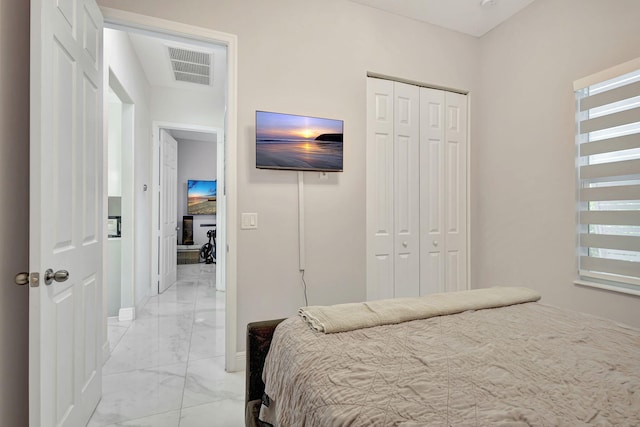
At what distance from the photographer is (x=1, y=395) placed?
1263mm

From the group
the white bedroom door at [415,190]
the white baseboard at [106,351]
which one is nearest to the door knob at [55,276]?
the white baseboard at [106,351]

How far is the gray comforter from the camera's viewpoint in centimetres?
76

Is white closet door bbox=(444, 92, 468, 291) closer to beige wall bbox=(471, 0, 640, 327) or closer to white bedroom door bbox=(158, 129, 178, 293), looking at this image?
beige wall bbox=(471, 0, 640, 327)

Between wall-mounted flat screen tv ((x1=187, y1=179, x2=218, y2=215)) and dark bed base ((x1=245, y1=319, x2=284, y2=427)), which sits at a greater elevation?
wall-mounted flat screen tv ((x1=187, y1=179, x2=218, y2=215))

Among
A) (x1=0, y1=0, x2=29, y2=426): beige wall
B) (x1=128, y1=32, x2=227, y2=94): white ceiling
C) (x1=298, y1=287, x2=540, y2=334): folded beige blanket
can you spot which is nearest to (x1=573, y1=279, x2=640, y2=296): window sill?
(x1=298, y1=287, x2=540, y2=334): folded beige blanket

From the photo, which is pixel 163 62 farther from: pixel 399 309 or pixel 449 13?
pixel 399 309

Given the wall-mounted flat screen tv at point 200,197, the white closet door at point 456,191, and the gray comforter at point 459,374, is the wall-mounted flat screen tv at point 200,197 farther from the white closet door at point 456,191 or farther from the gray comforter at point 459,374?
the gray comforter at point 459,374

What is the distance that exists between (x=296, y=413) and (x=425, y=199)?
2.53 m

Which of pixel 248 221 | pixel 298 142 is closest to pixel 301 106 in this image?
pixel 298 142

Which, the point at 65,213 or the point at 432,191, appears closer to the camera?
the point at 65,213

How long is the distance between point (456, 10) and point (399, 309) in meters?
2.84

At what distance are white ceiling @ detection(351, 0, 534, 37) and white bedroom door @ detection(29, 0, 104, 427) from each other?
222 cm

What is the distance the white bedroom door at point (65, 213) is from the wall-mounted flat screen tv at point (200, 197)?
598 cm

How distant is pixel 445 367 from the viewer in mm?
982
